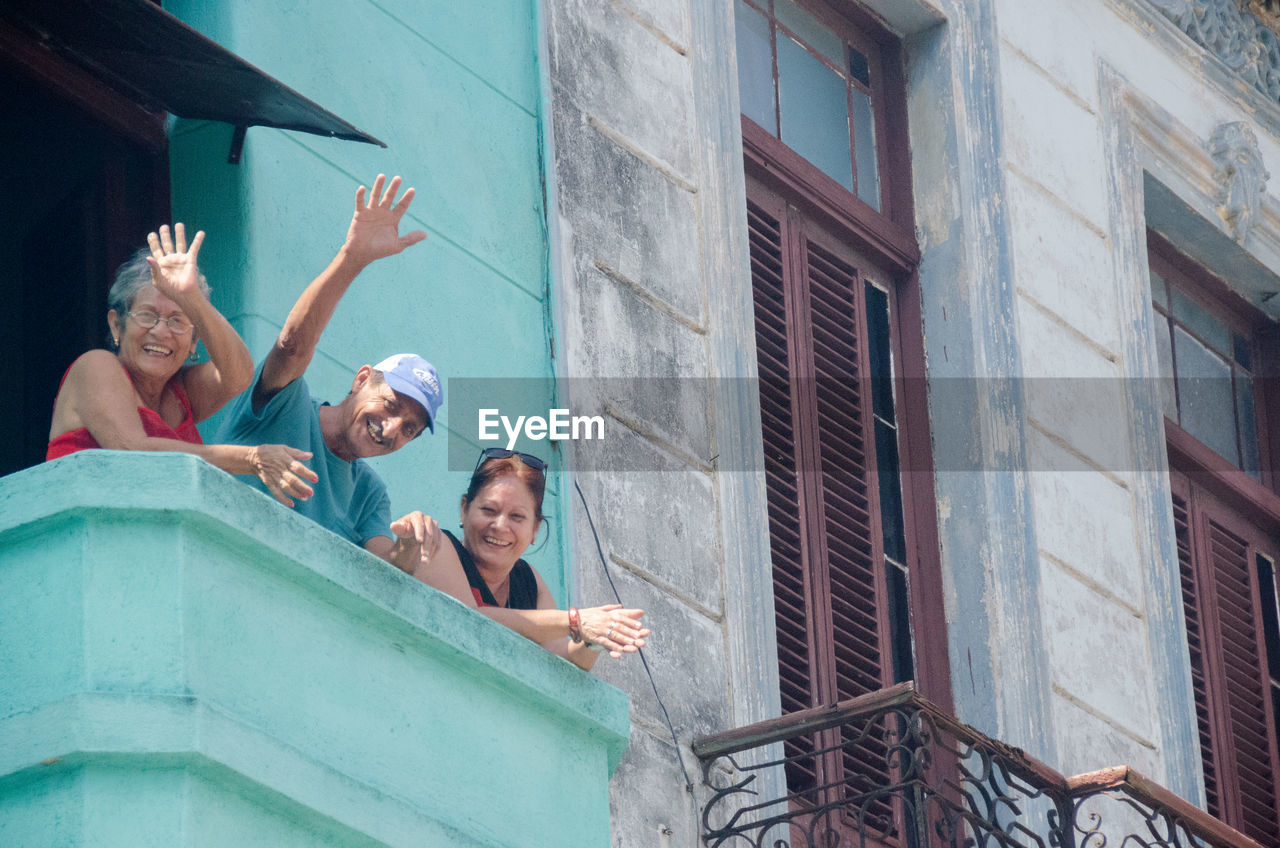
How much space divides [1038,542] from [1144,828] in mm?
1203

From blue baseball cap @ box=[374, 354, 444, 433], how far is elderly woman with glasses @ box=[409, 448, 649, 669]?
34cm

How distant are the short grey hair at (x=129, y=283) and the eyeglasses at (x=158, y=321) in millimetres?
42

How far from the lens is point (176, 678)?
5039 mm

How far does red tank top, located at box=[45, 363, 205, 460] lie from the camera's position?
562cm

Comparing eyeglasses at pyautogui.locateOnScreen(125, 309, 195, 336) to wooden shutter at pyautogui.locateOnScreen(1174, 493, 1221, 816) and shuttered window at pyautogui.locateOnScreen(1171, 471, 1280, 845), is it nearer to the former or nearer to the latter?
wooden shutter at pyautogui.locateOnScreen(1174, 493, 1221, 816)

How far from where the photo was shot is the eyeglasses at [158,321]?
233 inches

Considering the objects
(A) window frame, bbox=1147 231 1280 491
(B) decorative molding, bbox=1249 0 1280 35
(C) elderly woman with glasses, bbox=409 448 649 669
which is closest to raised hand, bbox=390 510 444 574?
(C) elderly woman with glasses, bbox=409 448 649 669

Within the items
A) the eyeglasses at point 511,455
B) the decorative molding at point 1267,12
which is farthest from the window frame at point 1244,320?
the eyeglasses at point 511,455

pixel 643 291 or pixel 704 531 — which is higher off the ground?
pixel 643 291

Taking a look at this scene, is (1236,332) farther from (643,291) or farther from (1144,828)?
(643,291)

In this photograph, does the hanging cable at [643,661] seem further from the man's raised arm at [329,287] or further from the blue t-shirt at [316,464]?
the man's raised arm at [329,287]

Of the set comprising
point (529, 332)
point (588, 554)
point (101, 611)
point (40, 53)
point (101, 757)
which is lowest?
point (101, 757)

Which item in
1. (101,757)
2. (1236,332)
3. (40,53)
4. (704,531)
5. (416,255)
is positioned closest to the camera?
(101,757)

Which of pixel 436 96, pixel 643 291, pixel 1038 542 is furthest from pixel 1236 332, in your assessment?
pixel 436 96
